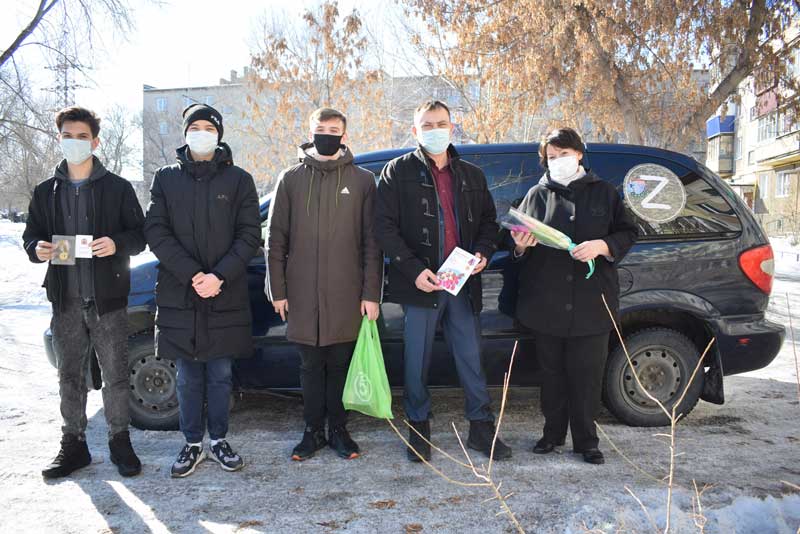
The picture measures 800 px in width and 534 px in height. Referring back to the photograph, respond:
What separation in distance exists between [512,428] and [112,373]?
103 inches

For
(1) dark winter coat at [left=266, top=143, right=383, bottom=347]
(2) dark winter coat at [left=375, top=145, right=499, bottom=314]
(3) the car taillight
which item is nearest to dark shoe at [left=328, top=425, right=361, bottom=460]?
(1) dark winter coat at [left=266, top=143, right=383, bottom=347]

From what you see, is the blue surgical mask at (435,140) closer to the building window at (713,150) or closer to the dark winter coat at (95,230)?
the dark winter coat at (95,230)

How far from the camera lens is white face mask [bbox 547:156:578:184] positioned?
3.42 meters

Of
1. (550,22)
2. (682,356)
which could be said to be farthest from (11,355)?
(550,22)

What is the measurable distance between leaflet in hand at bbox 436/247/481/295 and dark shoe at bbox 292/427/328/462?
124 cm

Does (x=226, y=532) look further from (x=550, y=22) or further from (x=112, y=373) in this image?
(x=550, y=22)

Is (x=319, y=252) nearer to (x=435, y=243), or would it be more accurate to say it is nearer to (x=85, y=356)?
(x=435, y=243)

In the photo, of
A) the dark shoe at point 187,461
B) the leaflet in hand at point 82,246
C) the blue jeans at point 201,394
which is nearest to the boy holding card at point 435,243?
the blue jeans at point 201,394

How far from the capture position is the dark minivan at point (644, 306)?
153 inches

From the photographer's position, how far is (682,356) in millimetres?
3965

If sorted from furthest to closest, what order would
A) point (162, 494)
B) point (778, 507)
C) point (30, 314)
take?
point (30, 314)
point (162, 494)
point (778, 507)

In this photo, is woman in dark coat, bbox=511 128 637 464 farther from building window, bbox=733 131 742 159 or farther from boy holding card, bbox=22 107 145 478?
building window, bbox=733 131 742 159

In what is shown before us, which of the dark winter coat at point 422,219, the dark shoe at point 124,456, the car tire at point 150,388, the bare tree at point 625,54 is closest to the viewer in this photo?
the dark shoe at point 124,456

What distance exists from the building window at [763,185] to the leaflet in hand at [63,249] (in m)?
37.3
